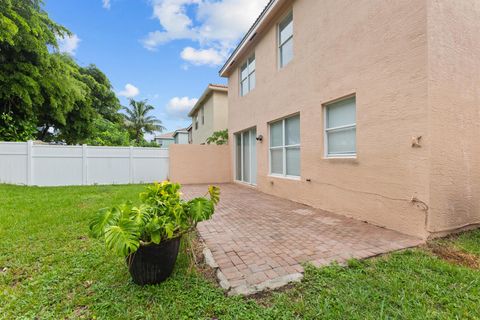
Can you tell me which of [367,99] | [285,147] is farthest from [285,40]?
[367,99]

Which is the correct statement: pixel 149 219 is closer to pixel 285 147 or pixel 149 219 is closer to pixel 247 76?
pixel 285 147

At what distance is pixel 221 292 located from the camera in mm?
2412

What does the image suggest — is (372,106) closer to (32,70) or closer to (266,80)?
(266,80)

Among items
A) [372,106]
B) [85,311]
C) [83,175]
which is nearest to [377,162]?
[372,106]

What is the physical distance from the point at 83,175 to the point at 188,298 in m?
11.1

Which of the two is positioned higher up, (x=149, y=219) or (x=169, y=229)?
(x=149, y=219)

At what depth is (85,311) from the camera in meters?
2.18

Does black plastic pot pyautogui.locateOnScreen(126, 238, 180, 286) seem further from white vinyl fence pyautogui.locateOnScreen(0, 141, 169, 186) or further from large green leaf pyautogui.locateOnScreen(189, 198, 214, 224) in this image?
white vinyl fence pyautogui.locateOnScreen(0, 141, 169, 186)

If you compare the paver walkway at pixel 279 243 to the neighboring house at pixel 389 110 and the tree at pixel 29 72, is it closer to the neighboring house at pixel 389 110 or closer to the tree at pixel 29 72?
the neighboring house at pixel 389 110

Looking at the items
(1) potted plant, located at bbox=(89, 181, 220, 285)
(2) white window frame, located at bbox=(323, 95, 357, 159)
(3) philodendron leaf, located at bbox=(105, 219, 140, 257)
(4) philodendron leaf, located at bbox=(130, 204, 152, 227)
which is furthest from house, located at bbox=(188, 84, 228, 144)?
(3) philodendron leaf, located at bbox=(105, 219, 140, 257)

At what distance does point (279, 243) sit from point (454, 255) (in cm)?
231

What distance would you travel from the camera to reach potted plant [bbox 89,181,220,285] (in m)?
2.11

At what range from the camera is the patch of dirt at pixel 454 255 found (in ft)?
9.50

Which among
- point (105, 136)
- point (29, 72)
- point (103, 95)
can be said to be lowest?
point (105, 136)
